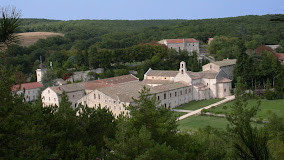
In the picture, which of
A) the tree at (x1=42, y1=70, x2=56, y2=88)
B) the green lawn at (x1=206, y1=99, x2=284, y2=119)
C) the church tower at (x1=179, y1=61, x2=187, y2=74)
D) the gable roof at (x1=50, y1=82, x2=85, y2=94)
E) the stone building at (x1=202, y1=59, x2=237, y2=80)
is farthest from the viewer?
the tree at (x1=42, y1=70, x2=56, y2=88)

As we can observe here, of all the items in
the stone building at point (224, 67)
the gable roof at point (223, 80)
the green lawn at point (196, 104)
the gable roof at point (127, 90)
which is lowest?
the green lawn at point (196, 104)

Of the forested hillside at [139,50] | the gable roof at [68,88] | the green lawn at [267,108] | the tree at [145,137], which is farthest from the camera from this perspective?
the forested hillside at [139,50]

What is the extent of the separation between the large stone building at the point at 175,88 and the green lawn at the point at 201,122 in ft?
20.4

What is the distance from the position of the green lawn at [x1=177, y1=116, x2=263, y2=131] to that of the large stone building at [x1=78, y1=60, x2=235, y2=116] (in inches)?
244

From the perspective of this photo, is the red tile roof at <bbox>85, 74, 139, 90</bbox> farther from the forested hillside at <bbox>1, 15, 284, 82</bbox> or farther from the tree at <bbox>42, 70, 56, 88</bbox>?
the tree at <bbox>42, 70, 56, 88</bbox>

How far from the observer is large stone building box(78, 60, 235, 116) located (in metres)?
38.8

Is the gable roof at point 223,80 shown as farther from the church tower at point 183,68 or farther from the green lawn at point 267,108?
the church tower at point 183,68

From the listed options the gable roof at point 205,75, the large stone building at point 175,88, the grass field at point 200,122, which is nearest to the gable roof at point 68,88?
the large stone building at point 175,88

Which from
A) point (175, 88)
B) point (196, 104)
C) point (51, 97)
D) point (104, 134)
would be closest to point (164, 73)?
point (175, 88)

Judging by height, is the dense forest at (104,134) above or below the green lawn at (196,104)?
above

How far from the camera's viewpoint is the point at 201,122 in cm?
3372

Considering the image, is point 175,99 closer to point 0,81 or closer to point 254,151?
point 0,81

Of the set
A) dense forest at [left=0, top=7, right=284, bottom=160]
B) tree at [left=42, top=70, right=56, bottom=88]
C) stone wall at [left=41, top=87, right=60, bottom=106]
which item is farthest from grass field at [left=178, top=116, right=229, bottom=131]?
tree at [left=42, top=70, right=56, bottom=88]

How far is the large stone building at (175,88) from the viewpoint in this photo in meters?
38.8
